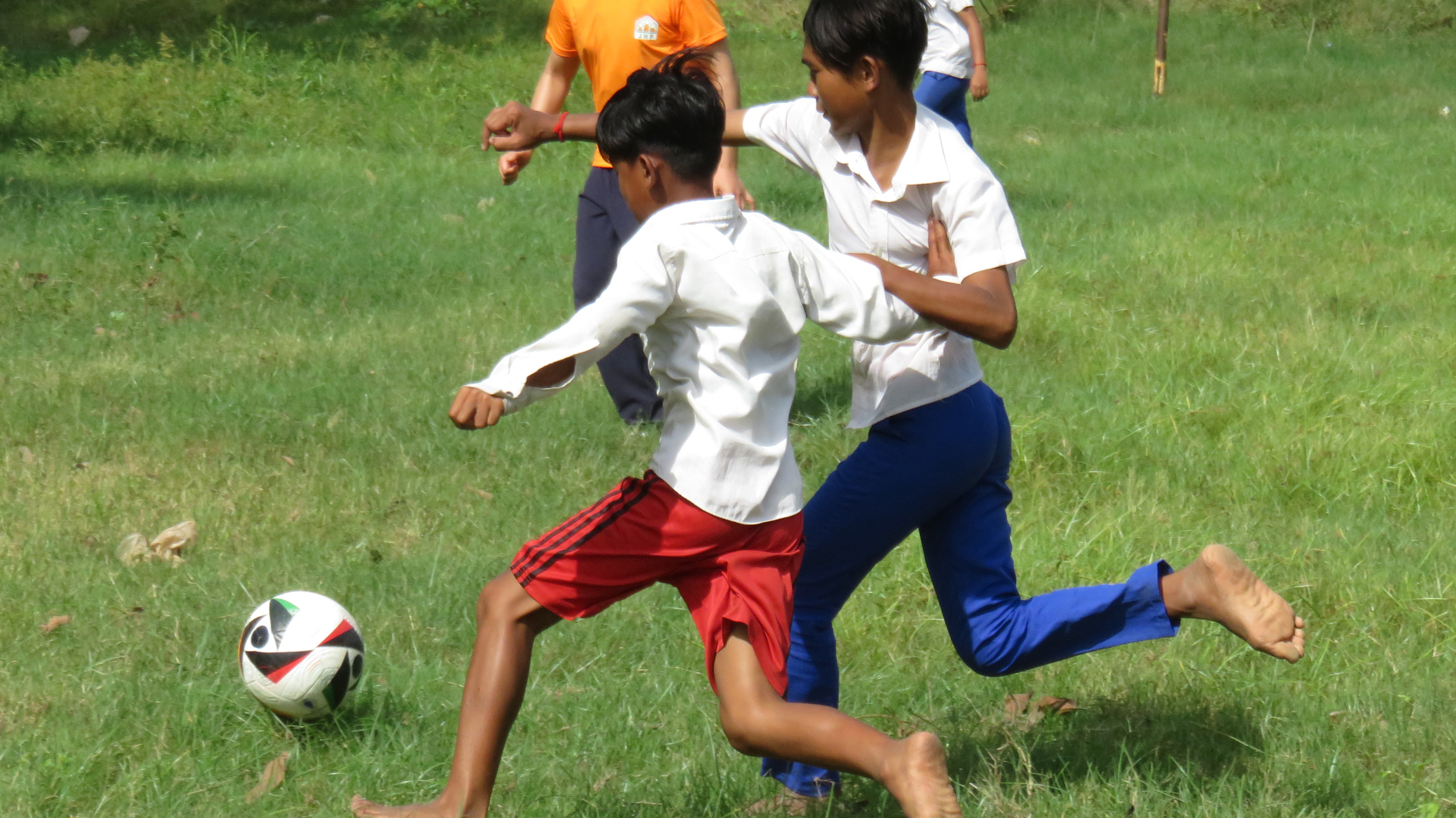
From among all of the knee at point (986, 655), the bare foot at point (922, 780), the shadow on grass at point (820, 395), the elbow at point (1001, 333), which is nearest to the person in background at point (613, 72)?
the shadow on grass at point (820, 395)

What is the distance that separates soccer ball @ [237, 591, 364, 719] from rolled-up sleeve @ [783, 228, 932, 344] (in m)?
1.52

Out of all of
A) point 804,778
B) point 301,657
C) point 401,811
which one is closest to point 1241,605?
point 804,778

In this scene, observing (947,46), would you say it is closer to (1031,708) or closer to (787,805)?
(1031,708)

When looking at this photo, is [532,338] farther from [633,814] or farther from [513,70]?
[513,70]

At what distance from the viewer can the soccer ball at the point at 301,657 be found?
3438mm

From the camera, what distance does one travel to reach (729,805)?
3.21m

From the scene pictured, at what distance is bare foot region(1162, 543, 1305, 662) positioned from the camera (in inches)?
114

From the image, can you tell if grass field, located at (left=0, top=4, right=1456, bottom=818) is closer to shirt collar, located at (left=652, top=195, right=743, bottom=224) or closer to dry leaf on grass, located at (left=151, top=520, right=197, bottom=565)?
dry leaf on grass, located at (left=151, top=520, right=197, bottom=565)

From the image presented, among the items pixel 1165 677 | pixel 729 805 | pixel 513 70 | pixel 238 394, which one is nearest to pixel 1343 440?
pixel 1165 677

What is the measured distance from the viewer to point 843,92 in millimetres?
3025

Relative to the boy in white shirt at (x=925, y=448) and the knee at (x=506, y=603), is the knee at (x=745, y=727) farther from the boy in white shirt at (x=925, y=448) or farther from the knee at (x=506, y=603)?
the boy in white shirt at (x=925, y=448)

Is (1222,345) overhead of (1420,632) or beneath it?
beneath

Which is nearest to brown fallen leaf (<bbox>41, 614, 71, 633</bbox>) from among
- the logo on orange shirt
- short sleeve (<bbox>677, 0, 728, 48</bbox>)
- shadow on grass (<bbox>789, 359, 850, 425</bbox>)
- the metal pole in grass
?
shadow on grass (<bbox>789, 359, 850, 425</bbox>)

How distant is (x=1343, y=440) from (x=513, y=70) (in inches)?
480
